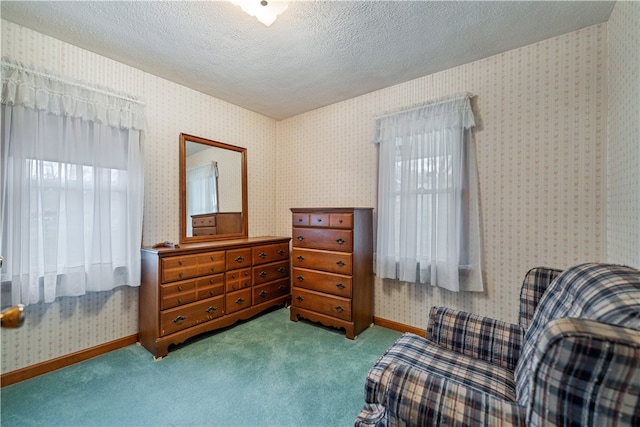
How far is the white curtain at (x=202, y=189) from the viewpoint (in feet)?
9.44

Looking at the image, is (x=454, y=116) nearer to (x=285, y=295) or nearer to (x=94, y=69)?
(x=285, y=295)

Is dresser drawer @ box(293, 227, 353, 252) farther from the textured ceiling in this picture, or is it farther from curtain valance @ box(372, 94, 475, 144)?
the textured ceiling

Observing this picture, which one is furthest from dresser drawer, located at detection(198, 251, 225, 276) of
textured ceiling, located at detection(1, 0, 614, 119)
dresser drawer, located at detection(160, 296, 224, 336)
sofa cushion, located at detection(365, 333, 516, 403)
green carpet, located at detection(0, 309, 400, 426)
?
sofa cushion, located at detection(365, 333, 516, 403)

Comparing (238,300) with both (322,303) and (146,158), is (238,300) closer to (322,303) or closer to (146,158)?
(322,303)

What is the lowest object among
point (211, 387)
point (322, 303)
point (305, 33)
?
point (211, 387)

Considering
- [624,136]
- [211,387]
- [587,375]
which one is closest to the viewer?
[587,375]

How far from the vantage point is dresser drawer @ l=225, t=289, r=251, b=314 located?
2.75m

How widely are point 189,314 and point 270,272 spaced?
970mm

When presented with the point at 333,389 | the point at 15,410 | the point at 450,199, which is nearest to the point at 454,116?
the point at 450,199

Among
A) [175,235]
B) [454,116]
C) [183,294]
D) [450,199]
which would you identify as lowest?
[183,294]

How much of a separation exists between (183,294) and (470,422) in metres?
2.27

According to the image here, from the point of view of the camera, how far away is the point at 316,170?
11.3ft

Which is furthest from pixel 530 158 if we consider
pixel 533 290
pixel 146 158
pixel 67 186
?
pixel 67 186

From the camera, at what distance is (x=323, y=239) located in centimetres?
279
